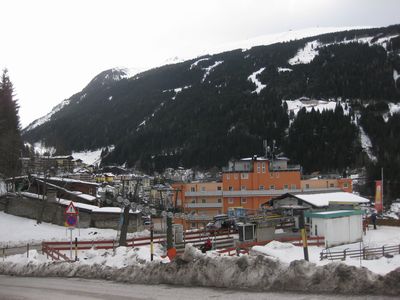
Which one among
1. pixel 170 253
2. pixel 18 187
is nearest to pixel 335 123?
pixel 18 187

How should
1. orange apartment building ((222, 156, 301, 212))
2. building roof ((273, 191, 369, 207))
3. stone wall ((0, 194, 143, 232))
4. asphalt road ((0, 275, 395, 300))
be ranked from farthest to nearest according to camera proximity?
orange apartment building ((222, 156, 301, 212)), stone wall ((0, 194, 143, 232)), building roof ((273, 191, 369, 207)), asphalt road ((0, 275, 395, 300))

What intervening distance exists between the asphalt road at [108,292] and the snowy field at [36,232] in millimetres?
30067

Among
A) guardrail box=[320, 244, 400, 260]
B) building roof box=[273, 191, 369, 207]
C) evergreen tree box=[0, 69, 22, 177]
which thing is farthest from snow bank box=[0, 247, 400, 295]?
evergreen tree box=[0, 69, 22, 177]

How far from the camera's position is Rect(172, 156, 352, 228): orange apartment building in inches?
3142

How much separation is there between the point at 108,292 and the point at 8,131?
188ft

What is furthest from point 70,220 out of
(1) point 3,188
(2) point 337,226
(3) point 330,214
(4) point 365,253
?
(1) point 3,188

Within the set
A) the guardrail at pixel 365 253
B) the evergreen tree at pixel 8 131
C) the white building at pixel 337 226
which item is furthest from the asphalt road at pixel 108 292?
the evergreen tree at pixel 8 131

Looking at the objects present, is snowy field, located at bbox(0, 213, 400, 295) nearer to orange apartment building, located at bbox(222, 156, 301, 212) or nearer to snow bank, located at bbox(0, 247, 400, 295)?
snow bank, located at bbox(0, 247, 400, 295)

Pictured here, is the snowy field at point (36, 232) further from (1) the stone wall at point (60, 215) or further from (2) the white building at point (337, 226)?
(2) the white building at point (337, 226)

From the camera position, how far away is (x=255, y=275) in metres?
11.6

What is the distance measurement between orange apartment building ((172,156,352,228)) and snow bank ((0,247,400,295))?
64.1 meters

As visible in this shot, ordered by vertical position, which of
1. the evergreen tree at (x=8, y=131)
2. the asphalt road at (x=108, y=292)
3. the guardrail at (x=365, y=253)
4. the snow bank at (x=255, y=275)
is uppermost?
the evergreen tree at (x=8, y=131)

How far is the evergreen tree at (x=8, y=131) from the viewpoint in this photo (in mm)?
57531

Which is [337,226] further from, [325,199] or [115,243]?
[115,243]
